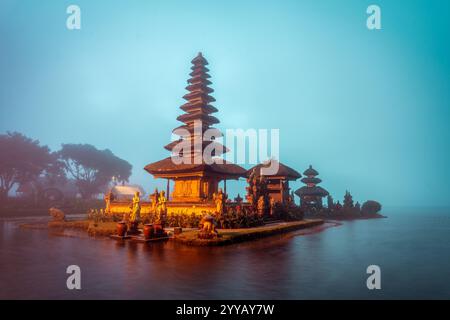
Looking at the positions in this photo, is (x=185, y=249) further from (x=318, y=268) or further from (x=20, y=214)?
(x=20, y=214)

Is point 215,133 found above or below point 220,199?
above

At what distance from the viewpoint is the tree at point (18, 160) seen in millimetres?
46531

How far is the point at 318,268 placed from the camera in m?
10.2

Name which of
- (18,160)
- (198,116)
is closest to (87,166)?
(18,160)

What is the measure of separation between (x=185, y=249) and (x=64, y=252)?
18.5 feet

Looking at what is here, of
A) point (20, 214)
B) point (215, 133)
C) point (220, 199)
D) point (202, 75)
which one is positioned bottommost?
point (20, 214)

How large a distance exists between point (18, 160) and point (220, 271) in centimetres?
5278

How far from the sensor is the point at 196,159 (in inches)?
1181
